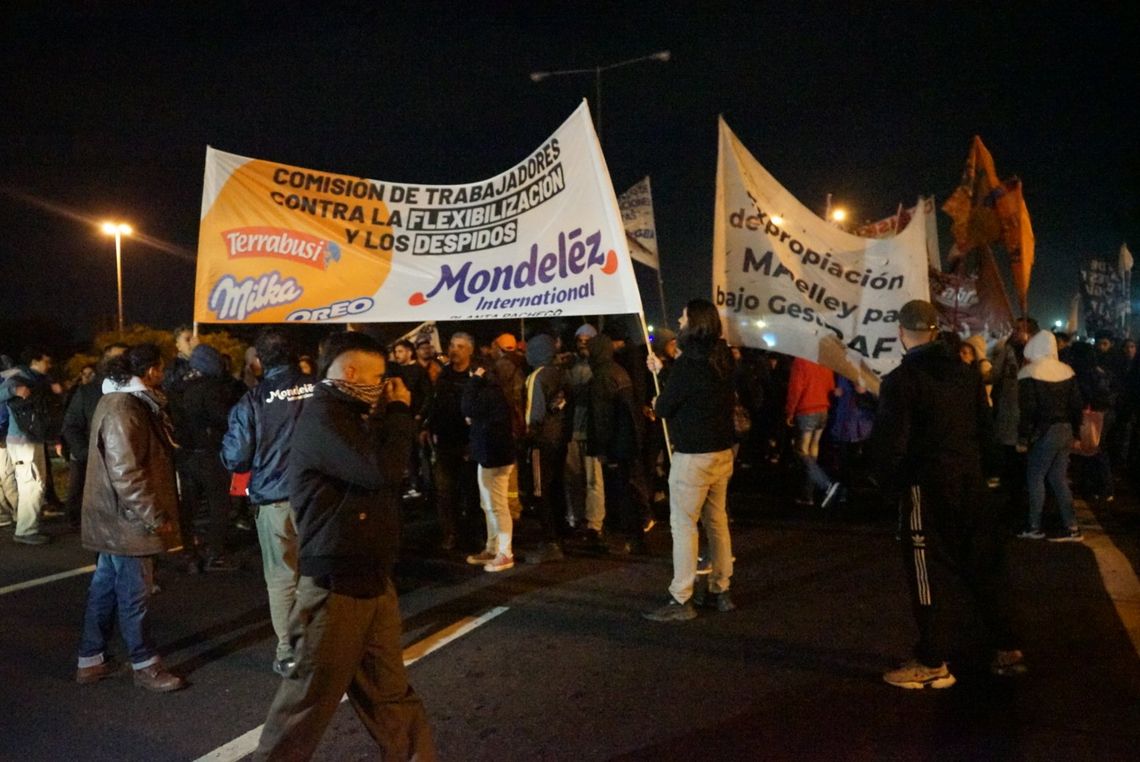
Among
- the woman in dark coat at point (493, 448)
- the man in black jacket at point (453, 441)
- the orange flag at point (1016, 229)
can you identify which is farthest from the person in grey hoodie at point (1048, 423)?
the man in black jacket at point (453, 441)

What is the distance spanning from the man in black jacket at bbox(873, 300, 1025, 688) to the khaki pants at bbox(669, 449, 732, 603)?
1.25 meters

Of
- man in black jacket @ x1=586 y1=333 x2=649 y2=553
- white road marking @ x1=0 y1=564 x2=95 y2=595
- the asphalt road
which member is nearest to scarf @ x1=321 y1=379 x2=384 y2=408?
the asphalt road

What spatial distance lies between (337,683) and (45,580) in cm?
531

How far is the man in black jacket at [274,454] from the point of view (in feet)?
15.1

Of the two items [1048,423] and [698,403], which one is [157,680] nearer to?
[698,403]

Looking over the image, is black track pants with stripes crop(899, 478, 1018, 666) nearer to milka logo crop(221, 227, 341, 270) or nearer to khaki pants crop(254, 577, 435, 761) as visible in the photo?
khaki pants crop(254, 577, 435, 761)

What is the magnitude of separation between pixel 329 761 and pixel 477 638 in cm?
163

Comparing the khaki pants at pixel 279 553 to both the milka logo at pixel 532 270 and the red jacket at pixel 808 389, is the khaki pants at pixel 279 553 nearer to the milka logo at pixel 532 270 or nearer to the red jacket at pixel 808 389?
the milka logo at pixel 532 270

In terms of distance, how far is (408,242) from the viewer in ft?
23.0

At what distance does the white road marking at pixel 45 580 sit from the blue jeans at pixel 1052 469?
8180mm

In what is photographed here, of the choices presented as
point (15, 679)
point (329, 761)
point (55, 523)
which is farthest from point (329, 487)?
point (55, 523)

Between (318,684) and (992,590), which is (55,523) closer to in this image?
(318,684)

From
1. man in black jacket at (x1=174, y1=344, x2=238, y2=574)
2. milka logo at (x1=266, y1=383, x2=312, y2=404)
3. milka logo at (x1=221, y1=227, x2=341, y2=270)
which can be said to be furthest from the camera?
man in black jacket at (x1=174, y1=344, x2=238, y2=574)

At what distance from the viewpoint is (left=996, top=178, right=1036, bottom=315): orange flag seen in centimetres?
1066
